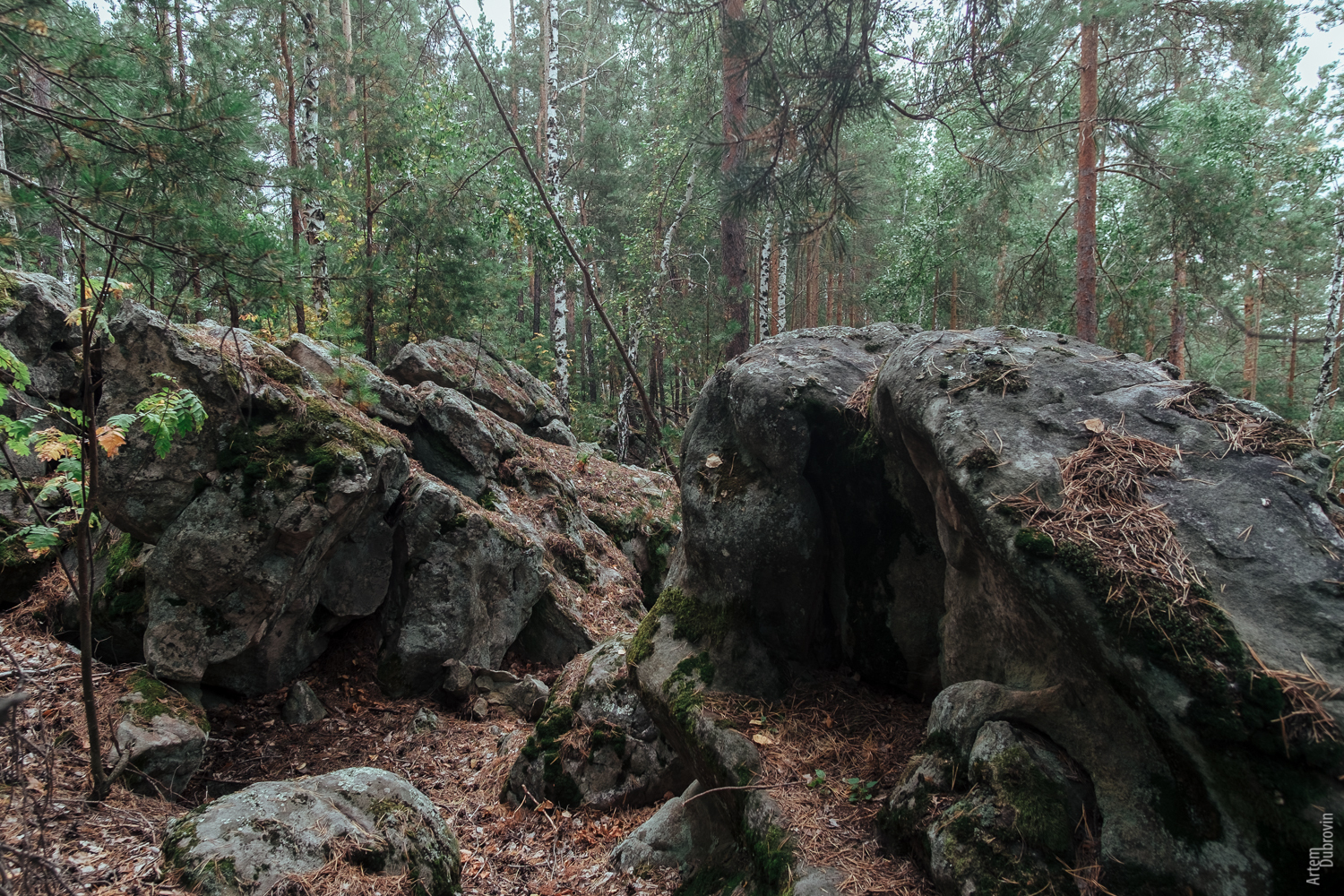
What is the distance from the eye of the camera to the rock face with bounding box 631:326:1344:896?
194 centimetres

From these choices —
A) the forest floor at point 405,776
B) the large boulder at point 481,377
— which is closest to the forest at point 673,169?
the large boulder at point 481,377

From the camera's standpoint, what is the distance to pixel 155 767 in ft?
13.6

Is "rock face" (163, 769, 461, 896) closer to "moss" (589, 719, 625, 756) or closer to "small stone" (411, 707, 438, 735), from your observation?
"moss" (589, 719, 625, 756)

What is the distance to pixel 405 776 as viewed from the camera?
17.1ft

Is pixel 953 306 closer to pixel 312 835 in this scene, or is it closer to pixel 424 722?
pixel 424 722

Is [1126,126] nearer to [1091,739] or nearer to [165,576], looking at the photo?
[1091,739]

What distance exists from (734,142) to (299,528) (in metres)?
Result: 4.81

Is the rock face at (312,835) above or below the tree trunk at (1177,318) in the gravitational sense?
below

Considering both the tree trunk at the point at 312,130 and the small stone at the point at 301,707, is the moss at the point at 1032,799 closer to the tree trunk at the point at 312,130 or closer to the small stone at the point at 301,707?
the small stone at the point at 301,707

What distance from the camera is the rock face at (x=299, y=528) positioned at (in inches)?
198

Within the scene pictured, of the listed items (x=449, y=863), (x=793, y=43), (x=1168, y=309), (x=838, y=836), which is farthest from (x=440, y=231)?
(x=1168, y=309)

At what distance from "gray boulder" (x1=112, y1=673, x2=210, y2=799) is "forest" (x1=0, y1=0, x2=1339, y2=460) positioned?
2.75 meters

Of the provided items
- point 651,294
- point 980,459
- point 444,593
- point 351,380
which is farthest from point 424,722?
point 651,294

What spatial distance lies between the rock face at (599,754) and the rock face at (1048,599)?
554mm
